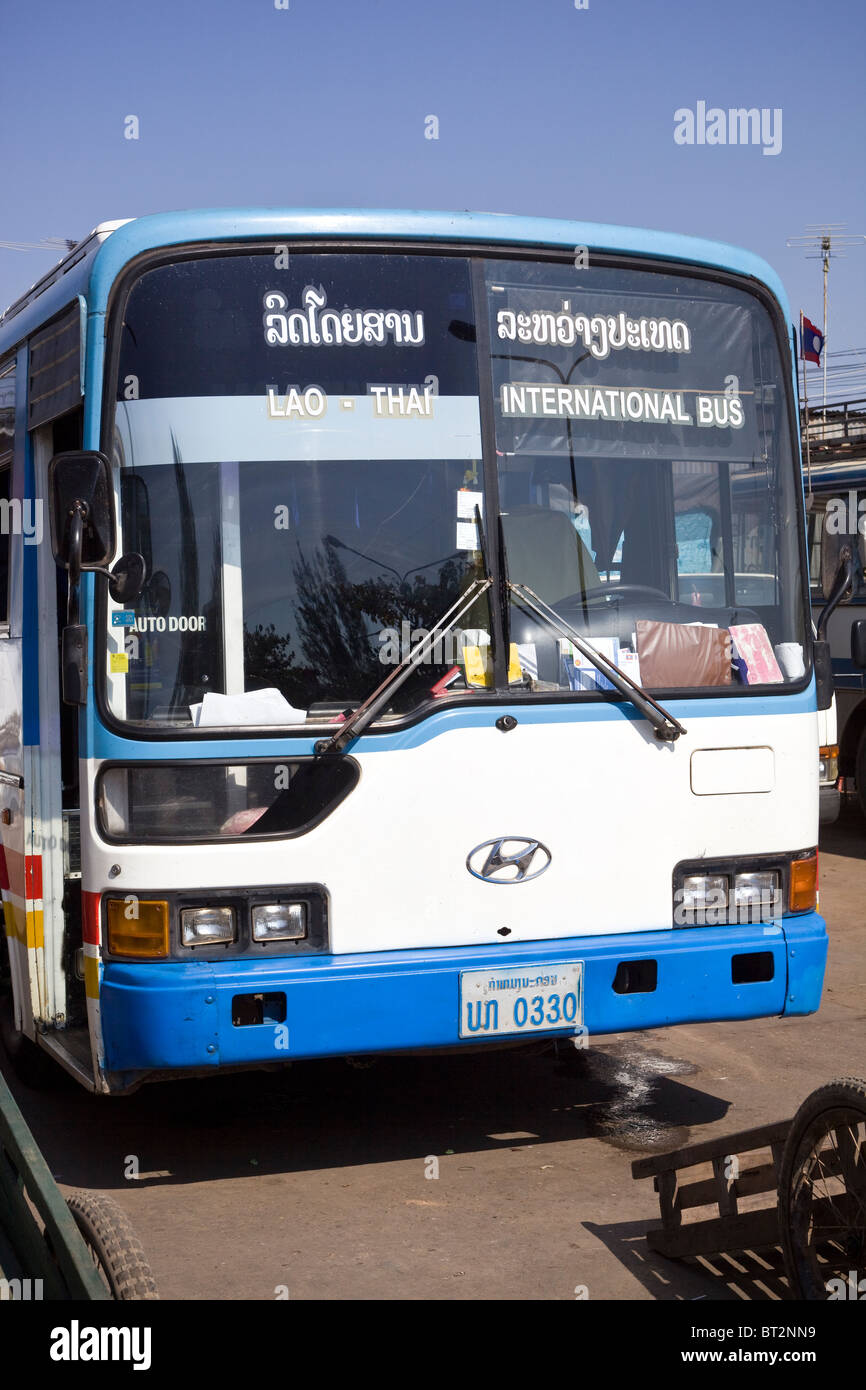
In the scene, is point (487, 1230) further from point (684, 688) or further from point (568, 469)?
point (568, 469)

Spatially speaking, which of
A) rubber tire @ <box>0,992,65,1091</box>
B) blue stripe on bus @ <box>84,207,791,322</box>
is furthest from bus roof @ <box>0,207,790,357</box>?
rubber tire @ <box>0,992,65,1091</box>

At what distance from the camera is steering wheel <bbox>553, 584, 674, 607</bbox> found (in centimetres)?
494

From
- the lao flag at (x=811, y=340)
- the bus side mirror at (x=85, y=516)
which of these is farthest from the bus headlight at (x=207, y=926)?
the lao flag at (x=811, y=340)

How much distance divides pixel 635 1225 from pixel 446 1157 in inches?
34.2

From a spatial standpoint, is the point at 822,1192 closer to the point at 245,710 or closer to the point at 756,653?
the point at 756,653

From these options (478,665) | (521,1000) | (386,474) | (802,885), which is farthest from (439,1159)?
(386,474)

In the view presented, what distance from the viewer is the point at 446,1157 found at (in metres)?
5.29

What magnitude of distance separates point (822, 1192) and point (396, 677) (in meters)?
1.93

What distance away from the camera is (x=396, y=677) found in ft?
15.4

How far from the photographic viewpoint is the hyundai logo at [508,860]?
4.80 metres

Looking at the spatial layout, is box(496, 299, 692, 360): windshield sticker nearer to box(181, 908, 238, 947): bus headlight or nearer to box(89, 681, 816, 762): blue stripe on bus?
box(89, 681, 816, 762): blue stripe on bus

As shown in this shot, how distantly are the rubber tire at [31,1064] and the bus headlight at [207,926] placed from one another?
5.51 ft

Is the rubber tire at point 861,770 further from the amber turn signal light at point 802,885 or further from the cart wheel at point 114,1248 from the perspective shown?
the cart wheel at point 114,1248
